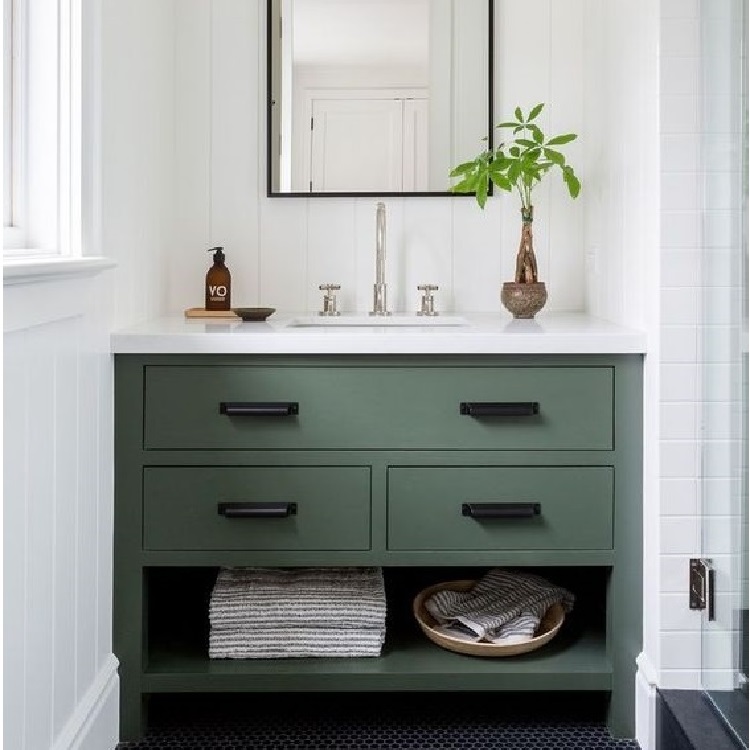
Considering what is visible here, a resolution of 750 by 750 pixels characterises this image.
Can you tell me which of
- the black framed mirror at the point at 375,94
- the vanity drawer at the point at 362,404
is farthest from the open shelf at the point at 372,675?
the black framed mirror at the point at 375,94

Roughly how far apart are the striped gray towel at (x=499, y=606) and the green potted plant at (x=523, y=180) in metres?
0.65

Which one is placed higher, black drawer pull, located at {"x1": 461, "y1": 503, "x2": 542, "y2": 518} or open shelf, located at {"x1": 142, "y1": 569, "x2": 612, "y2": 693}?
black drawer pull, located at {"x1": 461, "y1": 503, "x2": 542, "y2": 518}

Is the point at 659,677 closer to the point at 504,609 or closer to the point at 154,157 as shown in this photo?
the point at 504,609

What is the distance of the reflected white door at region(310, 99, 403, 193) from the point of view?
2.82 meters

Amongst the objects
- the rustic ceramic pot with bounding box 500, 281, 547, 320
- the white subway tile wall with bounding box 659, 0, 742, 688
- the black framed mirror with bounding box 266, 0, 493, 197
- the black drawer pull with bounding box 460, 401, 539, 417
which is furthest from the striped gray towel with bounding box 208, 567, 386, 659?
the black framed mirror with bounding box 266, 0, 493, 197

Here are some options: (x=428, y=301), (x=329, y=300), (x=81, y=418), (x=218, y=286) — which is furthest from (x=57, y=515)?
(x=428, y=301)

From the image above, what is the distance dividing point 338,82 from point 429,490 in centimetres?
→ 122

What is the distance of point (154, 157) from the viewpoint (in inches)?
102

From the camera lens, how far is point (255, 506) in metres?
2.17

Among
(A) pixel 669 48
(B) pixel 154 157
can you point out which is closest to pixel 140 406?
(B) pixel 154 157

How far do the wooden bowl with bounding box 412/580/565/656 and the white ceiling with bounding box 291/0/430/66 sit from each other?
4.69 feet

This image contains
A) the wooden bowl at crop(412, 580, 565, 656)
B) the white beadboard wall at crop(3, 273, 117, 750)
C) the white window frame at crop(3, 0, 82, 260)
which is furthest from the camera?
the wooden bowl at crop(412, 580, 565, 656)

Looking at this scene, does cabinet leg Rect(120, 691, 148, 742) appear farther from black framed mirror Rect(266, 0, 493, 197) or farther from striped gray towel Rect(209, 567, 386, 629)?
black framed mirror Rect(266, 0, 493, 197)

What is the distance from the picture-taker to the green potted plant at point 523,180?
8.39 feet
